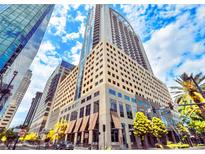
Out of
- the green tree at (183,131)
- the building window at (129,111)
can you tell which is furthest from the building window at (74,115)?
the green tree at (183,131)

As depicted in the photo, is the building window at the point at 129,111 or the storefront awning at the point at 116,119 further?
the building window at the point at 129,111

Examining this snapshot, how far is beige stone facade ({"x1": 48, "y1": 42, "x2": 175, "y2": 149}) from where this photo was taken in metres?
31.2

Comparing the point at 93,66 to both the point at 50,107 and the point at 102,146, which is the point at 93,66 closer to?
the point at 102,146

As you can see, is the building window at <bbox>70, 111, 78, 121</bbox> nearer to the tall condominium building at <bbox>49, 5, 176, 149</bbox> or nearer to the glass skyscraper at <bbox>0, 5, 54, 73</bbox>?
the tall condominium building at <bbox>49, 5, 176, 149</bbox>

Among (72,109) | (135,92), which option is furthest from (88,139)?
(135,92)

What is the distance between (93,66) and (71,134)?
951 inches

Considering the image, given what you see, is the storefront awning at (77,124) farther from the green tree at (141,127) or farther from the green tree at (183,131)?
the green tree at (183,131)

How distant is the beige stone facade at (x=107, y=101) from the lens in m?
31.2

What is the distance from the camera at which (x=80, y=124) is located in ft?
122

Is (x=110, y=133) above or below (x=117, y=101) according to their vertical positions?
below

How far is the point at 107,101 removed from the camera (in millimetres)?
34250

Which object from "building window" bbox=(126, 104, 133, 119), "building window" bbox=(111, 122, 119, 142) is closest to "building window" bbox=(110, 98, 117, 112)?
"building window" bbox=(111, 122, 119, 142)

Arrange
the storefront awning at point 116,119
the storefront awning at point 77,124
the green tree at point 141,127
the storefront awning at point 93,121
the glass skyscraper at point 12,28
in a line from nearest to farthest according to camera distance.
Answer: the storefront awning at point 116,119 → the green tree at point 141,127 → the storefront awning at point 93,121 → the storefront awning at point 77,124 → the glass skyscraper at point 12,28

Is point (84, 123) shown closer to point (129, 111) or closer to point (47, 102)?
point (129, 111)
